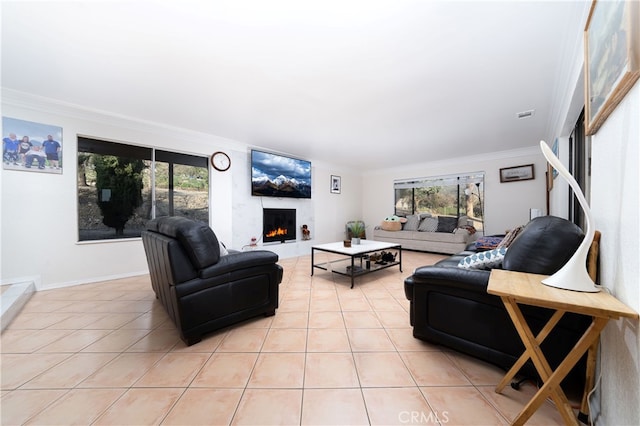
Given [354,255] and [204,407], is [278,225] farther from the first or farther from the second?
[204,407]

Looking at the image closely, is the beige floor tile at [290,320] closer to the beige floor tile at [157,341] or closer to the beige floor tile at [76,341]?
the beige floor tile at [157,341]

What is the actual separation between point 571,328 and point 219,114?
12.8ft

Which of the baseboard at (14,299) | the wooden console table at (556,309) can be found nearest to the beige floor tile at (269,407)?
the wooden console table at (556,309)

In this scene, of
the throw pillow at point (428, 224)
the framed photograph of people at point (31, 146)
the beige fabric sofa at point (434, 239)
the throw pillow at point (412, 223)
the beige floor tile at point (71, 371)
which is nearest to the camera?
the beige floor tile at point (71, 371)

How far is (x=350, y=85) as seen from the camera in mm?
2467

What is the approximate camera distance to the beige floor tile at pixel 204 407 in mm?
1123

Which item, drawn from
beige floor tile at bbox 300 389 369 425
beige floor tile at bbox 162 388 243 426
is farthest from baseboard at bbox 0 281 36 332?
beige floor tile at bbox 300 389 369 425

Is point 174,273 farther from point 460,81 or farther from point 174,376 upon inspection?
point 460,81

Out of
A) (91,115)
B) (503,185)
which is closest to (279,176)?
(91,115)

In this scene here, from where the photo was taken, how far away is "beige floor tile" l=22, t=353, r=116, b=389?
136 centimetres

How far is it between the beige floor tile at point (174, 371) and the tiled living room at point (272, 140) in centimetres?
1

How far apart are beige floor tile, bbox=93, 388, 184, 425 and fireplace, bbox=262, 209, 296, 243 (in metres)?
3.67

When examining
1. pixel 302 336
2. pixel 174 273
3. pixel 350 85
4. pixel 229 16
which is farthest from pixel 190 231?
pixel 350 85

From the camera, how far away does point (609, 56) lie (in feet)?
Answer: 3.18
